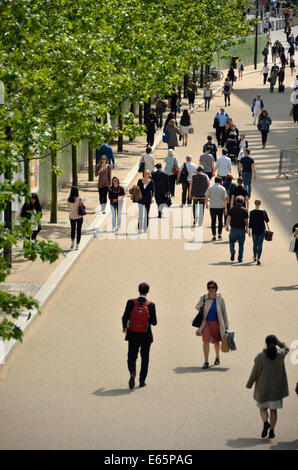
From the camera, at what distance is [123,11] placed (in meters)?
30.7

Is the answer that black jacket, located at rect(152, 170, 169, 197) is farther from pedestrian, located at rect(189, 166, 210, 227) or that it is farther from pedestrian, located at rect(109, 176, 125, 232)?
pedestrian, located at rect(109, 176, 125, 232)

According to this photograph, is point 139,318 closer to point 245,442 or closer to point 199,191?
point 245,442

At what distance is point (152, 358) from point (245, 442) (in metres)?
3.55

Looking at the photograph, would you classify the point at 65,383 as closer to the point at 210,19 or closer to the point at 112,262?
the point at 112,262

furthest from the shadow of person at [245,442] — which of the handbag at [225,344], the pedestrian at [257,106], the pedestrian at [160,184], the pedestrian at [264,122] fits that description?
the pedestrian at [257,106]

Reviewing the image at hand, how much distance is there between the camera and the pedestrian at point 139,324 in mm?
14156

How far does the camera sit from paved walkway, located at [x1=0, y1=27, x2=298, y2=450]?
12.8m

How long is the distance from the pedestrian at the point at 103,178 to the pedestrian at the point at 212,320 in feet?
41.1

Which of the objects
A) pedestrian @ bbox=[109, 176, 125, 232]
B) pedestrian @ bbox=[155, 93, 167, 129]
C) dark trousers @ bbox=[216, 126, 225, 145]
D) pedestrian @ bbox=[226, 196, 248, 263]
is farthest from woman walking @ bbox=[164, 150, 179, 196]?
pedestrian @ bbox=[155, 93, 167, 129]

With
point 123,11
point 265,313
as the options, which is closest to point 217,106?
point 123,11

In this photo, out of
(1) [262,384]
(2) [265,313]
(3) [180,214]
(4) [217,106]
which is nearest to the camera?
(1) [262,384]

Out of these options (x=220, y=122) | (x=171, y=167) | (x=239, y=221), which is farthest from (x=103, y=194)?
(x=220, y=122)

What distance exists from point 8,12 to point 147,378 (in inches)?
329

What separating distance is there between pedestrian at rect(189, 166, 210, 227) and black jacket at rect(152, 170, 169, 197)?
1.02 metres
